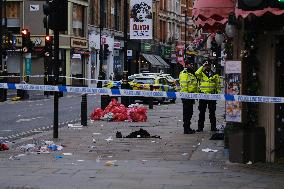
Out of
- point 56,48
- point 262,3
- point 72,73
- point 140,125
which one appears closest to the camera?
point 262,3

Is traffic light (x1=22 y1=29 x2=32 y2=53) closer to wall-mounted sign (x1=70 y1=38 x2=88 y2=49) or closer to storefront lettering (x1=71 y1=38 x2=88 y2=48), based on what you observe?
wall-mounted sign (x1=70 y1=38 x2=88 y2=49)

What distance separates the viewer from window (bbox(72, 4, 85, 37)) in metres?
57.2

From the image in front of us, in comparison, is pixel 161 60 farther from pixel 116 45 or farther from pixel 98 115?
pixel 98 115

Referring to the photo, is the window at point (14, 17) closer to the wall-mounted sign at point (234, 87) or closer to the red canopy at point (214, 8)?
the red canopy at point (214, 8)

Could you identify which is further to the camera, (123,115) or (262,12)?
(123,115)

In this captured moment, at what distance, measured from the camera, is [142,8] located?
2412cm

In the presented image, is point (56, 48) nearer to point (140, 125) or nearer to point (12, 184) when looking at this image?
point (140, 125)

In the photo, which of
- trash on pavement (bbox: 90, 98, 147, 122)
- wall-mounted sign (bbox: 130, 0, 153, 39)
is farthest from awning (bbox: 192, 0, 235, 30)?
wall-mounted sign (bbox: 130, 0, 153, 39)

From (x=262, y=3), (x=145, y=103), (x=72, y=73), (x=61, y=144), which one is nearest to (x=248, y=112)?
(x=262, y=3)

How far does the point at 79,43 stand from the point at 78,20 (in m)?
2.47

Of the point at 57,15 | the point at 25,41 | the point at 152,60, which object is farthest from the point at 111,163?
the point at 152,60

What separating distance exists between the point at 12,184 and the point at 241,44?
4676 mm

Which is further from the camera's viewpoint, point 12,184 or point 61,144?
point 61,144

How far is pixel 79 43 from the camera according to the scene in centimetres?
5672
